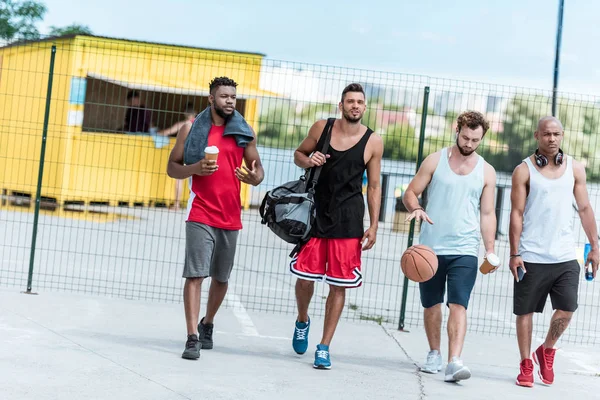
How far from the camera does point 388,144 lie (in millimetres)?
10852

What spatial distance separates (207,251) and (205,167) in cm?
69

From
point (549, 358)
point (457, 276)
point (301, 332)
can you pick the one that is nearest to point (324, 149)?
point (457, 276)

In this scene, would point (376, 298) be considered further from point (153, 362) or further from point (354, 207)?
point (153, 362)

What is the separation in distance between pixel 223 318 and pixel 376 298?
10.0 ft

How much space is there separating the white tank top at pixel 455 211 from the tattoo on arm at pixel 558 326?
825 mm

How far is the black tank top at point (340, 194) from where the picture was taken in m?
7.96

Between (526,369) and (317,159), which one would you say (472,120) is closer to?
(317,159)

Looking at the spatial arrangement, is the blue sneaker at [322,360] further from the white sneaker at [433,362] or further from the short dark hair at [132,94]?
the short dark hair at [132,94]

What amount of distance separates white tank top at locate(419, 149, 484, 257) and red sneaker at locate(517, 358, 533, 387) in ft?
3.00

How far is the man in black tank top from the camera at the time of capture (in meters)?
7.96

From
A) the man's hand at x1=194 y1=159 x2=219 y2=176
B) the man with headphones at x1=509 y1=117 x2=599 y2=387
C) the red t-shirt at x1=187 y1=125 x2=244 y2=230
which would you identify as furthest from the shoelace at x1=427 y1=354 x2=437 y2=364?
the man's hand at x1=194 y1=159 x2=219 y2=176

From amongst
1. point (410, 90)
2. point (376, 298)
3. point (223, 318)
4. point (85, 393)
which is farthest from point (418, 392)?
point (376, 298)

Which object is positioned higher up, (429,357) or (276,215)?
(276,215)

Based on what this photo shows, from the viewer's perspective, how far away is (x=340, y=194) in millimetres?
7996
